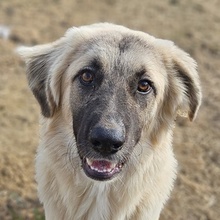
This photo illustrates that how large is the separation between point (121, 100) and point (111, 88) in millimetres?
106

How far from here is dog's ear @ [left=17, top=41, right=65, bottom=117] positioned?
398 centimetres

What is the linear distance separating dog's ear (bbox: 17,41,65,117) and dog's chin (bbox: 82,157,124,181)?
515 mm

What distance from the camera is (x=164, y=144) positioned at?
4121 mm

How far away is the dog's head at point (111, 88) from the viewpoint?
352cm

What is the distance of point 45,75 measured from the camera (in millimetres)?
4031

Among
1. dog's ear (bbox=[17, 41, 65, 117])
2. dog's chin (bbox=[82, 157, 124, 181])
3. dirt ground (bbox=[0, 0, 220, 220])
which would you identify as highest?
dog's ear (bbox=[17, 41, 65, 117])

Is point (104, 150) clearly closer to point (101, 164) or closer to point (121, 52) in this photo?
point (101, 164)

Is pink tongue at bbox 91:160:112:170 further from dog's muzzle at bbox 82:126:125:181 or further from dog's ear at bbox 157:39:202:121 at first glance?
dog's ear at bbox 157:39:202:121

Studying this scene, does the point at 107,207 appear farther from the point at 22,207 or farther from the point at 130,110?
the point at 22,207

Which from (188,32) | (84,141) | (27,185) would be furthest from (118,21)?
(84,141)

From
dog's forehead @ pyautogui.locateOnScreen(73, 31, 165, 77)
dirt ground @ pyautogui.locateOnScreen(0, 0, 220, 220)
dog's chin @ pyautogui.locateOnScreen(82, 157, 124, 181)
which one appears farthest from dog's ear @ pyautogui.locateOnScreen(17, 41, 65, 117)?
dirt ground @ pyautogui.locateOnScreen(0, 0, 220, 220)

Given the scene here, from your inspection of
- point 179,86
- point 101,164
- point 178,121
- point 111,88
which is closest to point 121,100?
point 111,88

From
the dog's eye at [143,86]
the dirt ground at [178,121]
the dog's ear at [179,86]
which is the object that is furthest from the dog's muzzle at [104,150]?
the dirt ground at [178,121]

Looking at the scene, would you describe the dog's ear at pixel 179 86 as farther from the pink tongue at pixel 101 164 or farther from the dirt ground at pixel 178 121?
the dirt ground at pixel 178 121
